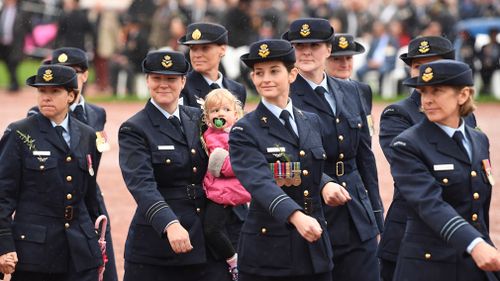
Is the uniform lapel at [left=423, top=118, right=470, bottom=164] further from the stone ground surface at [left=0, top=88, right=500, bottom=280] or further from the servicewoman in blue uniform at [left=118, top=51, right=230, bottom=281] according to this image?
the stone ground surface at [left=0, top=88, right=500, bottom=280]

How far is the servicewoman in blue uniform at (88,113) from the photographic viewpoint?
9.19 meters

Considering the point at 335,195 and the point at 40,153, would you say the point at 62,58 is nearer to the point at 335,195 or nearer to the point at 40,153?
the point at 40,153

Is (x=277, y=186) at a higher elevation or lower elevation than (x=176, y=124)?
lower

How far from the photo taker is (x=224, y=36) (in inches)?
385

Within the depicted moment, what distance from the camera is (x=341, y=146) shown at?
8.67m

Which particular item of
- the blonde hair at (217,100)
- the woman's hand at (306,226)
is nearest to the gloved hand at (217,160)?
the blonde hair at (217,100)

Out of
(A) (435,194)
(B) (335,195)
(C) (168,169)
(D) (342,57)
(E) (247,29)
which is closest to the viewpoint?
(A) (435,194)

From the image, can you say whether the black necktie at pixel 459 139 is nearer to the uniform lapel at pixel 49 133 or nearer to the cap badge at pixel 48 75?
the uniform lapel at pixel 49 133

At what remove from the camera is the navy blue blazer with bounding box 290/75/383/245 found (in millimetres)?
8633

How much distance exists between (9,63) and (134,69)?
3140 millimetres

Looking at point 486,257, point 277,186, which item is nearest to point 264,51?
point 277,186

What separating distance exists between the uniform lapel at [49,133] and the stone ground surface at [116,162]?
3.44 meters

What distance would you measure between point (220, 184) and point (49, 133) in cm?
115

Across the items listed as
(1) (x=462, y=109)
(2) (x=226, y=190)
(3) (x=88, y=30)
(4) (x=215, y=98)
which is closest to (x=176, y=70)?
(4) (x=215, y=98)
